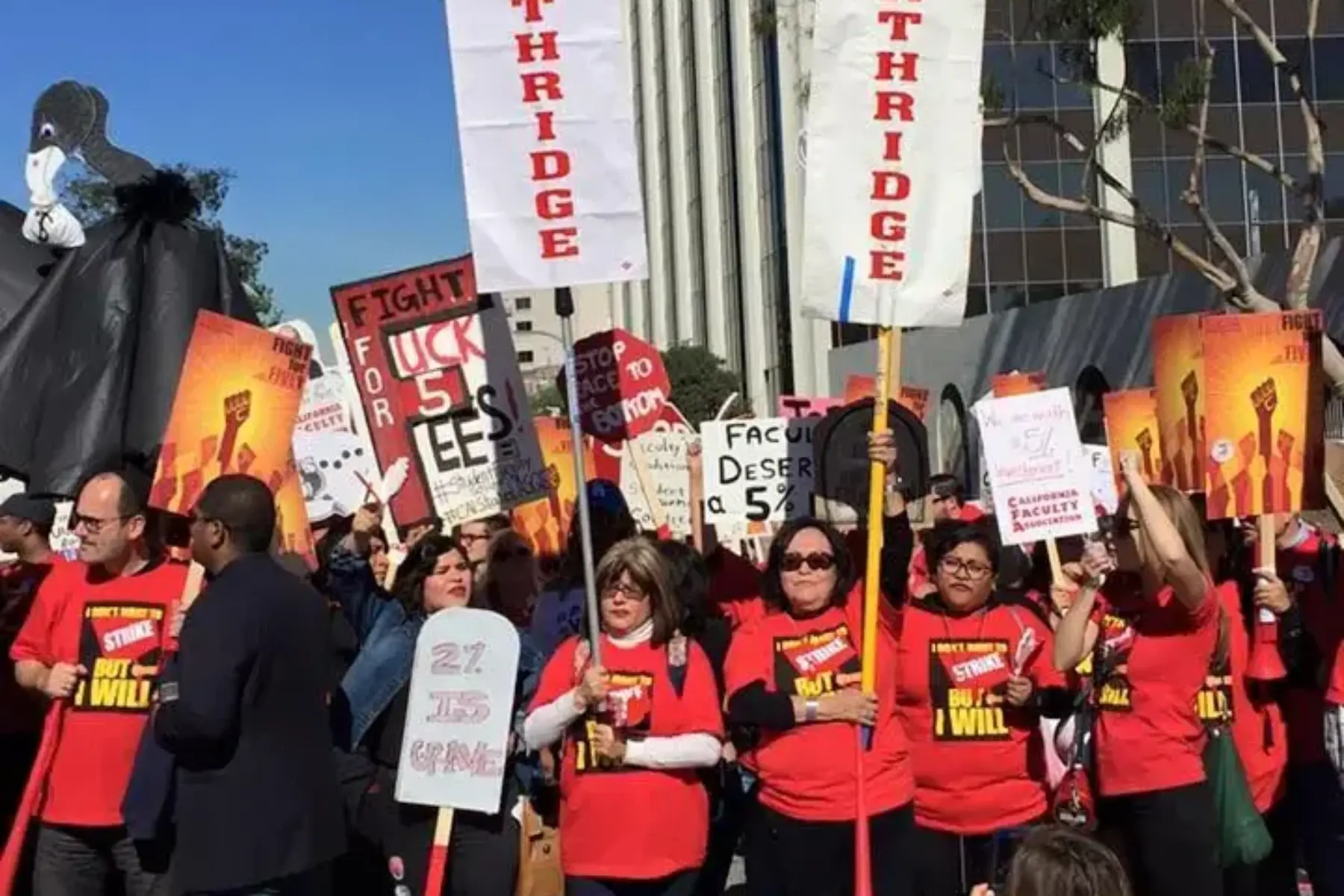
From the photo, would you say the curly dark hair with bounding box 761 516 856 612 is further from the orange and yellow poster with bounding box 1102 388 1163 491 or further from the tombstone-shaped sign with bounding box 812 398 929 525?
the orange and yellow poster with bounding box 1102 388 1163 491

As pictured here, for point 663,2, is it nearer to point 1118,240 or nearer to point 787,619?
point 1118,240

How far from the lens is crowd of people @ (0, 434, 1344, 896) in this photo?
199 inches

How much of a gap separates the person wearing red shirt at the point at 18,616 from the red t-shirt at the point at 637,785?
2471mm

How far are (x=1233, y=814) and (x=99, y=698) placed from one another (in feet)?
12.2

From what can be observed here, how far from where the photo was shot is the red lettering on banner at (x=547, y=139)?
5609mm

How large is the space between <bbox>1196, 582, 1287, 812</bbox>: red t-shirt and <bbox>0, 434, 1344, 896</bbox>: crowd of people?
0.5 inches

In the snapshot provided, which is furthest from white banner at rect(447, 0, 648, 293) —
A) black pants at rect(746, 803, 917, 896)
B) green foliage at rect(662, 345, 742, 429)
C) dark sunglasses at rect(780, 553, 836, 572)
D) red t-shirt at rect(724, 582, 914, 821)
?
green foliage at rect(662, 345, 742, 429)

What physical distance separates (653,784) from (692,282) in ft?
203

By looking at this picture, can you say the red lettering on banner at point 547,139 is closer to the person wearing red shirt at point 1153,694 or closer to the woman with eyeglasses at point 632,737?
the woman with eyeglasses at point 632,737

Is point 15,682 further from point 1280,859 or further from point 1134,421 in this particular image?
point 1134,421

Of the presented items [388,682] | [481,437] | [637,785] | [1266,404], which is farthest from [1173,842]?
[481,437]

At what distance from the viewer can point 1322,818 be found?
19.6 ft

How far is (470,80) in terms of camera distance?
563cm

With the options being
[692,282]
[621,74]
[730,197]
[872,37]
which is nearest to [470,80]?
[621,74]
